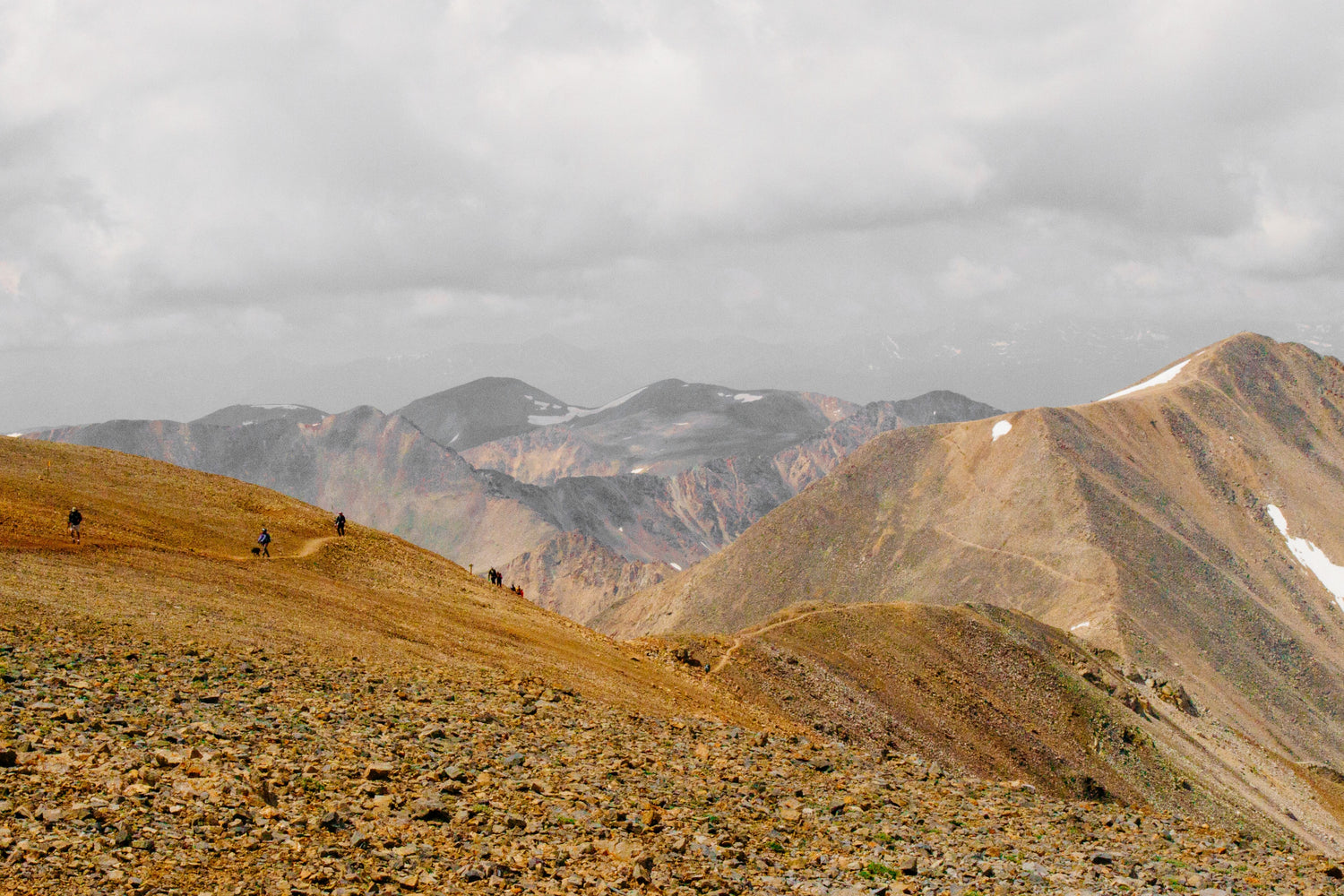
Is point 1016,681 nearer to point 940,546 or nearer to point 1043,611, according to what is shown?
point 1043,611

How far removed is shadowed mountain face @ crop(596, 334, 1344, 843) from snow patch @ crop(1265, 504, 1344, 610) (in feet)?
1.35

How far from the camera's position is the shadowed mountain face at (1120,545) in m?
120

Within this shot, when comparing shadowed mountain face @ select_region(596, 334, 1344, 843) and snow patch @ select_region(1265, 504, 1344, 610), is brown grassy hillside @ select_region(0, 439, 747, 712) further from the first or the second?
snow patch @ select_region(1265, 504, 1344, 610)

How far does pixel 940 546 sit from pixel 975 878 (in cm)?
14253

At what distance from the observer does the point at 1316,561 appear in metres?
160

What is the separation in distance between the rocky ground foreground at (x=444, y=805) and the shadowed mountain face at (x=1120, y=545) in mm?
89561

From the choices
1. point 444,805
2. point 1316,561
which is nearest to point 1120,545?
point 1316,561

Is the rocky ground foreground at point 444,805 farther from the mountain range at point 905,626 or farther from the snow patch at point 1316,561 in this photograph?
the snow patch at point 1316,561

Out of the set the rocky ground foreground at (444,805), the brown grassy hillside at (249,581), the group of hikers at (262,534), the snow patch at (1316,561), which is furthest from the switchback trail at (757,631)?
the snow patch at (1316,561)

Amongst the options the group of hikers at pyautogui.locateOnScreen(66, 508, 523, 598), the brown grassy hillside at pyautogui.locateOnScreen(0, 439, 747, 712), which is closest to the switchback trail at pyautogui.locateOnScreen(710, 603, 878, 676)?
the brown grassy hillside at pyautogui.locateOnScreen(0, 439, 747, 712)

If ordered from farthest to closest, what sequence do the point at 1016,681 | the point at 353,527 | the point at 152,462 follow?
the point at 1016,681 < the point at 152,462 < the point at 353,527

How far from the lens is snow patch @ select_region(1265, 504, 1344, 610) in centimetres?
15488

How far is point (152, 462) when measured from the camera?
64188 millimetres

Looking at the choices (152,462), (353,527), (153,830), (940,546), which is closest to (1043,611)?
(940,546)
